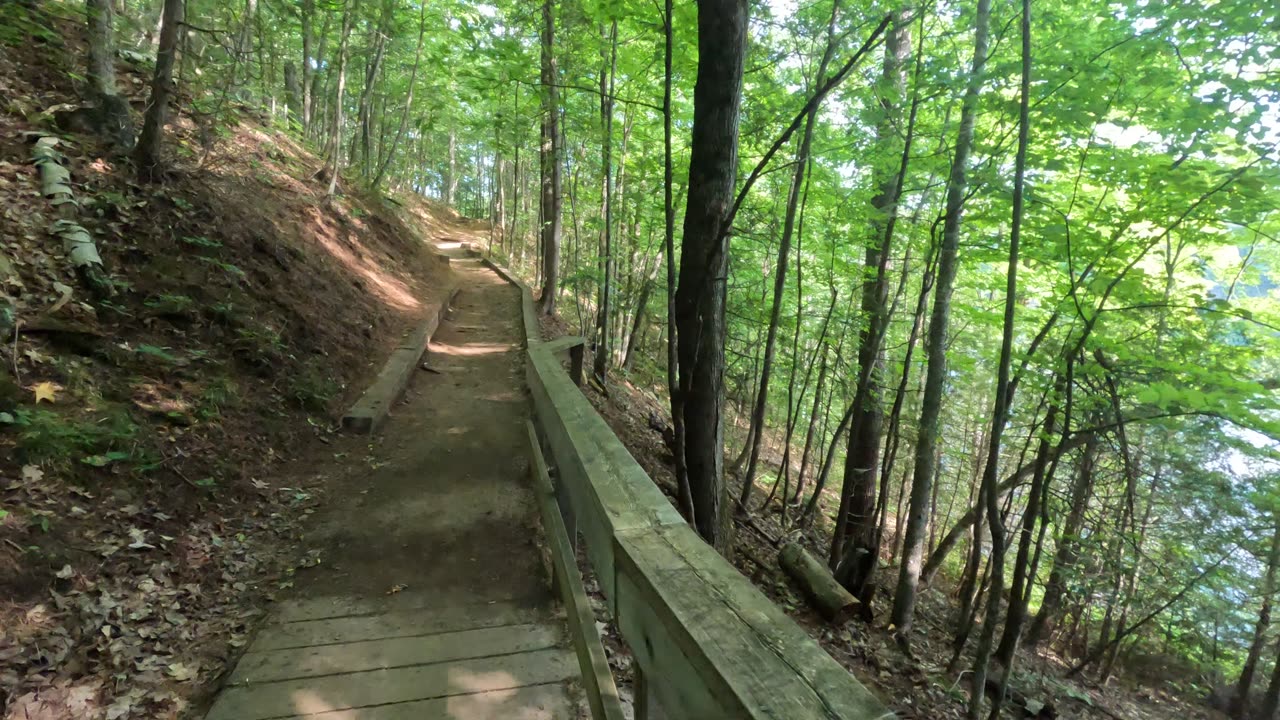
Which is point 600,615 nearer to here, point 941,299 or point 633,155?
point 941,299

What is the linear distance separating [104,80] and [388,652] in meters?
7.14

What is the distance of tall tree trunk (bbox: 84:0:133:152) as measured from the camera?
6.12 m

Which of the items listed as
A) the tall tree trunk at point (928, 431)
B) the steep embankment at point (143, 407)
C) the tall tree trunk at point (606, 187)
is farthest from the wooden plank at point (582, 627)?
the tall tree trunk at point (606, 187)

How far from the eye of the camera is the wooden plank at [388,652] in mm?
2680

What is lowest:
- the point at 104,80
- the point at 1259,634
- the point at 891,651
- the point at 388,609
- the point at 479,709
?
the point at 1259,634

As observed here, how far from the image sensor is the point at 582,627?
89.0 inches

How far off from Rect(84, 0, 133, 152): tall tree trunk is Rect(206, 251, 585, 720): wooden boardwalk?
14.0 feet

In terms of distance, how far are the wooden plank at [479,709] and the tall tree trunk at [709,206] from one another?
1.72 m

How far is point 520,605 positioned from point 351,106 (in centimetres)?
2902

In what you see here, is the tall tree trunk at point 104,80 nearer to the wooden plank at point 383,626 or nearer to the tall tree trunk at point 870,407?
the wooden plank at point 383,626

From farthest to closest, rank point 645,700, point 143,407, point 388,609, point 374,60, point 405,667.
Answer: point 374,60 → point 143,407 → point 388,609 → point 405,667 → point 645,700

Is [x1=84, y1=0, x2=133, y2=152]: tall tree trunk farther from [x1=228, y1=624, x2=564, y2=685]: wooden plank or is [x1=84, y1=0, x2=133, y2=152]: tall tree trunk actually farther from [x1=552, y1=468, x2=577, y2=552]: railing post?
[x1=552, y1=468, x2=577, y2=552]: railing post

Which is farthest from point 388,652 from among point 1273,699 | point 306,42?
point 306,42

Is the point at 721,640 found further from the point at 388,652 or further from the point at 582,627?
the point at 388,652
